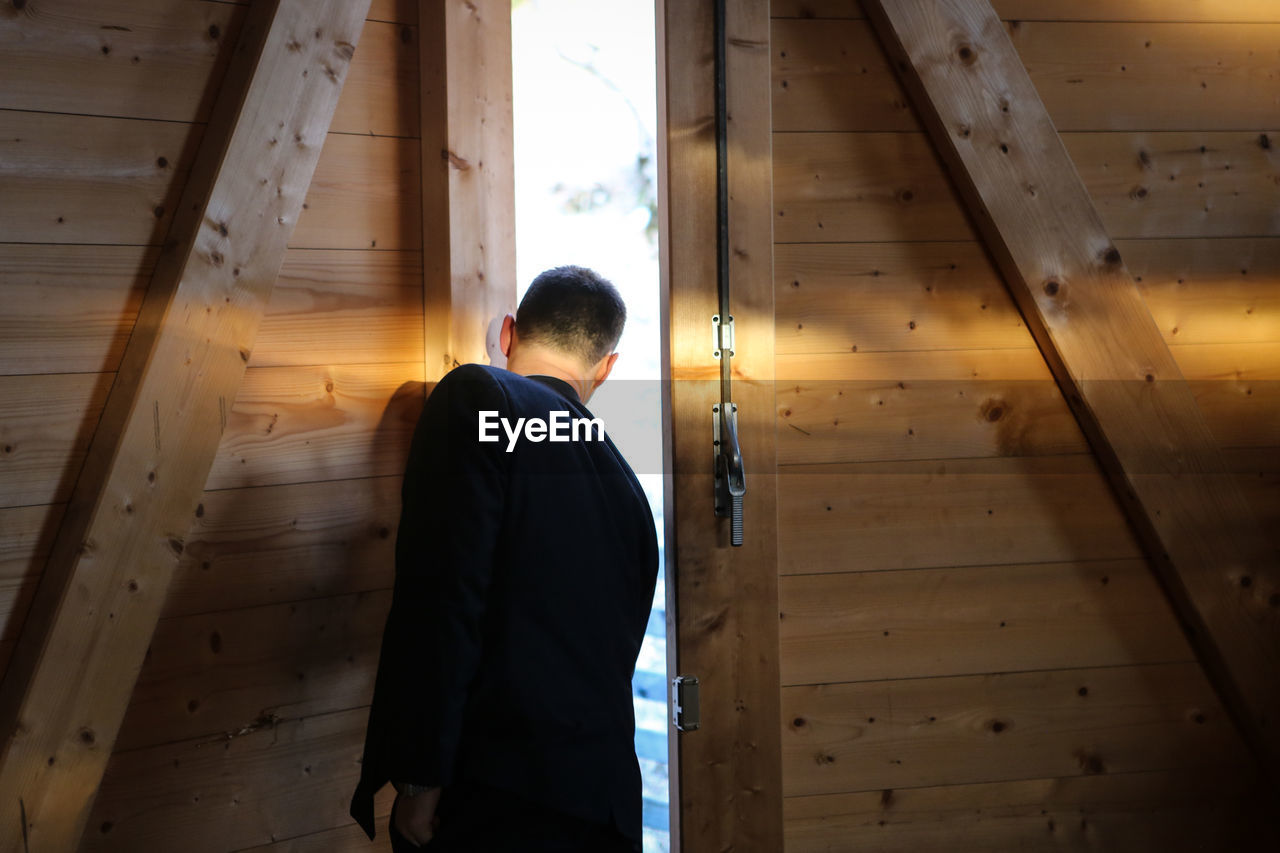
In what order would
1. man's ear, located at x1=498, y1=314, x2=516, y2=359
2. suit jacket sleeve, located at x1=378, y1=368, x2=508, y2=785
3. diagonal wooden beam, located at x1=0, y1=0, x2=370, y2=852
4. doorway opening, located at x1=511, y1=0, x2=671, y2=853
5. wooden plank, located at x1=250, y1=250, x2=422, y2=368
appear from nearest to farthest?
suit jacket sleeve, located at x1=378, y1=368, x2=508, y2=785, diagonal wooden beam, located at x1=0, y1=0, x2=370, y2=852, man's ear, located at x1=498, y1=314, x2=516, y2=359, wooden plank, located at x1=250, y1=250, x2=422, y2=368, doorway opening, located at x1=511, y1=0, x2=671, y2=853

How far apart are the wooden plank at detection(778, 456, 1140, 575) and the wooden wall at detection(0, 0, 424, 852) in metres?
0.74

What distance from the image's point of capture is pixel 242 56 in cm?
142

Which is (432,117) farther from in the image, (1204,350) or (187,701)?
(1204,350)

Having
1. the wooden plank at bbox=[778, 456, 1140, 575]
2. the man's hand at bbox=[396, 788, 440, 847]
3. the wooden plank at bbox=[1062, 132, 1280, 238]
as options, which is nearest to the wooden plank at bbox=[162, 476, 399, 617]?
the man's hand at bbox=[396, 788, 440, 847]

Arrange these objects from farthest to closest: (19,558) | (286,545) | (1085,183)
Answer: (1085,183) < (286,545) < (19,558)

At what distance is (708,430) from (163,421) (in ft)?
2.79

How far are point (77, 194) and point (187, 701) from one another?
817 mm

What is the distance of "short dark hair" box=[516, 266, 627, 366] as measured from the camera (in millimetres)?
1322

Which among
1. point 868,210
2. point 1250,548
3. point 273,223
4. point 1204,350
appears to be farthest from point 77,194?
point 1250,548

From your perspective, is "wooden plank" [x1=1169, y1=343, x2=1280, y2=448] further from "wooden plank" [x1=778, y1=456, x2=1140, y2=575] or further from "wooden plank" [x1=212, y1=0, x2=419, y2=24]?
"wooden plank" [x1=212, y1=0, x2=419, y2=24]

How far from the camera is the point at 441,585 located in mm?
1050

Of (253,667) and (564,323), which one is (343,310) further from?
(253,667)

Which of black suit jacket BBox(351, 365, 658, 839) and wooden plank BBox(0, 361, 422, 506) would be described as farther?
wooden plank BBox(0, 361, 422, 506)

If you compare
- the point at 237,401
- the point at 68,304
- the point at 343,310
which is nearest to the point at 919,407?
the point at 343,310
